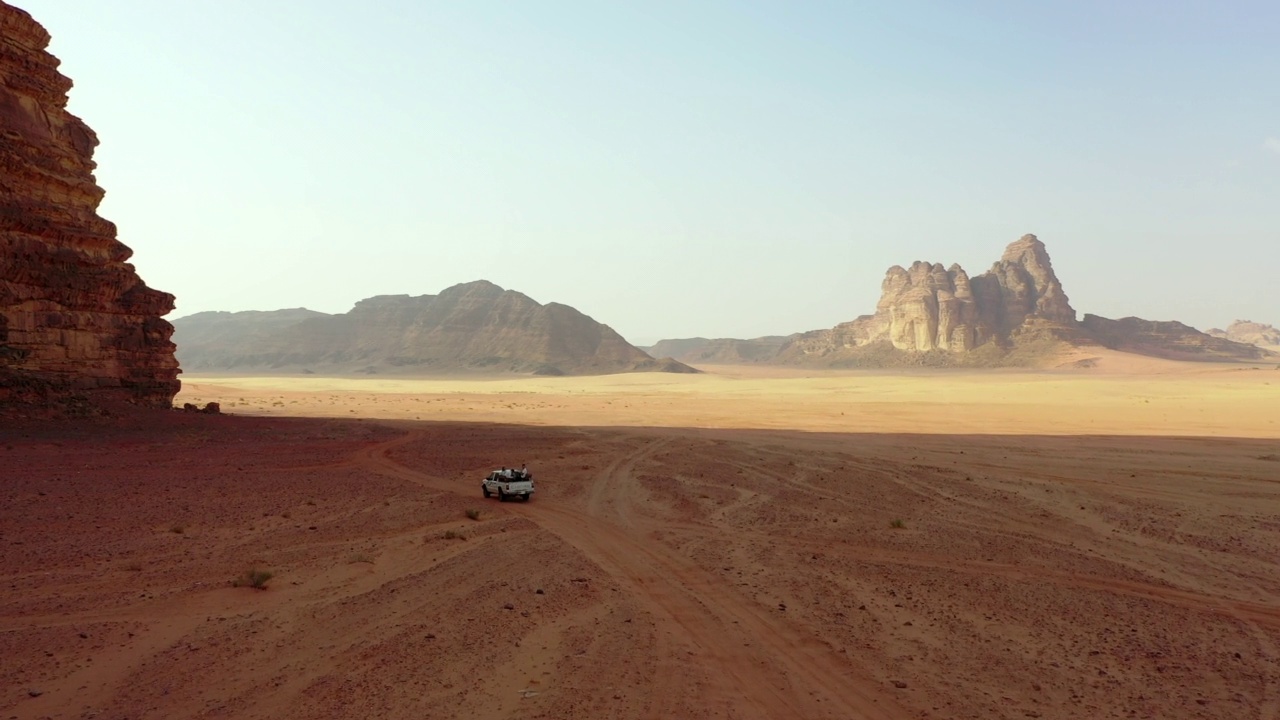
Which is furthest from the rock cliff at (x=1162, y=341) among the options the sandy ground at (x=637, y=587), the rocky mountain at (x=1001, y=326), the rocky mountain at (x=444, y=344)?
the sandy ground at (x=637, y=587)

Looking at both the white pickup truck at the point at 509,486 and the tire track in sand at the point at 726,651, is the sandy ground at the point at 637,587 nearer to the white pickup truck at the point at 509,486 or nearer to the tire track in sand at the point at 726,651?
the tire track in sand at the point at 726,651

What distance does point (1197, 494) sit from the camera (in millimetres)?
15914

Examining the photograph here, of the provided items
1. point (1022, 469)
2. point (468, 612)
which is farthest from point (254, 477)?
point (1022, 469)

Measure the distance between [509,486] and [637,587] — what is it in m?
6.45

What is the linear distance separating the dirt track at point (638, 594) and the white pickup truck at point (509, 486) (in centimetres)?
59

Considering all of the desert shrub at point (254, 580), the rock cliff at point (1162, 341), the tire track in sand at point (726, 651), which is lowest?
the tire track in sand at point (726, 651)

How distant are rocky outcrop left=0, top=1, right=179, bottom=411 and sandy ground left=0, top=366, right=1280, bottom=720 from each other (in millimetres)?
4942

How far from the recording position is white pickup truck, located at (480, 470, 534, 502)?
15227mm

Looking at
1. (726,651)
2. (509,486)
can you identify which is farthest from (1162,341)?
(726,651)

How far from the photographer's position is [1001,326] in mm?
153875

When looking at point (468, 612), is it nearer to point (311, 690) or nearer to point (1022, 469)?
point (311, 690)

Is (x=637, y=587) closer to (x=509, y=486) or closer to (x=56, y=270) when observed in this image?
(x=509, y=486)

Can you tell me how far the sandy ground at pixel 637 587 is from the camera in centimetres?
631

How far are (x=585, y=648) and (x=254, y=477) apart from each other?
13.0 metres
